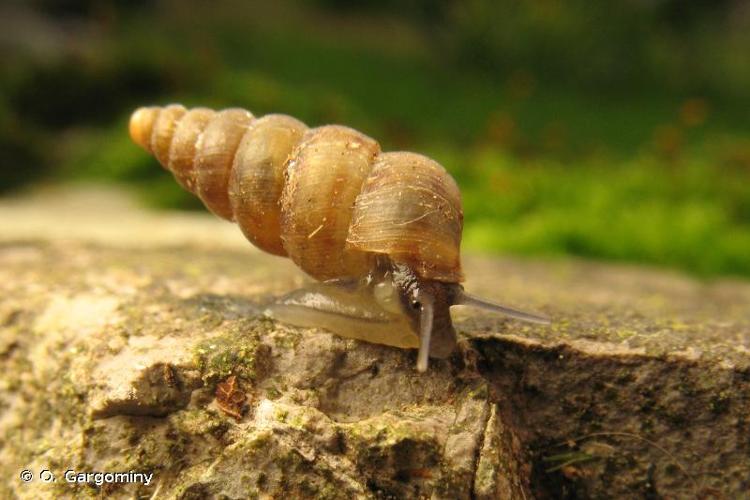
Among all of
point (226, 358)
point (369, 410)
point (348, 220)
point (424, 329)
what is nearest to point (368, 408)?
point (369, 410)

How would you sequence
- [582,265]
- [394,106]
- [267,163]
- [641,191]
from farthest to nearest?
[394,106]
[641,191]
[582,265]
[267,163]

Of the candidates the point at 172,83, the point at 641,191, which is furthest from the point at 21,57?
the point at 641,191

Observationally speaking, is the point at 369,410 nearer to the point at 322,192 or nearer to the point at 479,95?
the point at 322,192

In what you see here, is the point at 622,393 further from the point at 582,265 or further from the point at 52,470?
the point at 582,265

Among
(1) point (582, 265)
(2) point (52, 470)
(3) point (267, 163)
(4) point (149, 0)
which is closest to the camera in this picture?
(2) point (52, 470)

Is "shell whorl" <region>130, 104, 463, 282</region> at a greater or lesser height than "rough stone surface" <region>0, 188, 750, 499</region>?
greater

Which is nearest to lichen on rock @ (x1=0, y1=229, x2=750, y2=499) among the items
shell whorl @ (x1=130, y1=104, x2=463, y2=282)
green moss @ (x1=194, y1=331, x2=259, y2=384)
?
green moss @ (x1=194, y1=331, x2=259, y2=384)

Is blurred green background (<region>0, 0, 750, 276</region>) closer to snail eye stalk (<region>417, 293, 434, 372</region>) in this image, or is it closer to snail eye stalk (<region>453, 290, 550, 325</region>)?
snail eye stalk (<region>453, 290, 550, 325</region>)
